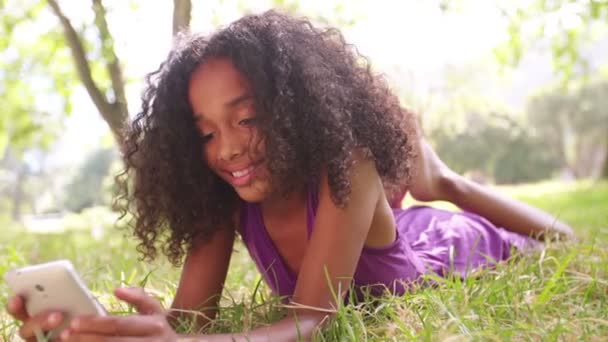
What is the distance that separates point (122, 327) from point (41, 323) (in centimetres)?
27

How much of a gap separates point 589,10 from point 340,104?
3.76 meters

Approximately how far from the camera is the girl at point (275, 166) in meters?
1.83

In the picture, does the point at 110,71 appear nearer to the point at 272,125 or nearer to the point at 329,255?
the point at 272,125

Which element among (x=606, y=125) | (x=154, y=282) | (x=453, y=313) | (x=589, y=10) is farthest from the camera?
(x=606, y=125)

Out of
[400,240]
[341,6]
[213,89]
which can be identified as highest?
[341,6]

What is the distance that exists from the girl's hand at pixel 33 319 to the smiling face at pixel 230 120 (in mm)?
667

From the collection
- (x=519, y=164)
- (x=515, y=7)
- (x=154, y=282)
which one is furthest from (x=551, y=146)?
(x=154, y=282)

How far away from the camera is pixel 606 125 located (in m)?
22.8

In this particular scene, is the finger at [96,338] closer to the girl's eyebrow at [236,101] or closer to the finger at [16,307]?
the finger at [16,307]

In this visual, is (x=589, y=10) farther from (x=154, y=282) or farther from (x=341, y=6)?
(x=154, y=282)

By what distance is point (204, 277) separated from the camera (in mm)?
2205

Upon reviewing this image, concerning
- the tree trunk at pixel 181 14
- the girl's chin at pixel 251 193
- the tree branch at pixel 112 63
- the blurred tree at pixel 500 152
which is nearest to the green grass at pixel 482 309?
the girl's chin at pixel 251 193

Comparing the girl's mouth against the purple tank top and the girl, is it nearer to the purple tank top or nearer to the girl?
the girl

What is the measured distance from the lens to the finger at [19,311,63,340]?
1486 mm
